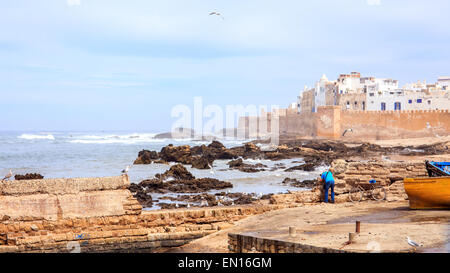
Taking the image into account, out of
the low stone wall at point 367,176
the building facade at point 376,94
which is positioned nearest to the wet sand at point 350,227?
the low stone wall at point 367,176

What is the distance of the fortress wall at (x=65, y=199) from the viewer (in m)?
7.98

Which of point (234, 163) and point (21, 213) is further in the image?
point (234, 163)

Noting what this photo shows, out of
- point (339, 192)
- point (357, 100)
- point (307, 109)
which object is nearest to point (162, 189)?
point (339, 192)

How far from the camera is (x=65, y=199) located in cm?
820

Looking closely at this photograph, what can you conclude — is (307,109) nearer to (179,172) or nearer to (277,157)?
(277,157)

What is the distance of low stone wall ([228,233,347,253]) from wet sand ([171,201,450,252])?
5.2 inches

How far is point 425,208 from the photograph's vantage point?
867 cm

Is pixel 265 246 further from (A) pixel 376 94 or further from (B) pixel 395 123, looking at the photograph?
(A) pixel 376 94

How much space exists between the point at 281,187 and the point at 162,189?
4291 mm

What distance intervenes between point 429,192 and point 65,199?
5.99 meters

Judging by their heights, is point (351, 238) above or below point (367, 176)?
below

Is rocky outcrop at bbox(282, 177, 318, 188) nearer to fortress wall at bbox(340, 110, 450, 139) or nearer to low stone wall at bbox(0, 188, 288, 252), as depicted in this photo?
low stone wall at bbox(0, 188, 288, 252)

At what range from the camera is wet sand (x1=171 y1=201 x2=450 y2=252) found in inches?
237

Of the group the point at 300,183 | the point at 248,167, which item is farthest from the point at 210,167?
the point at 300,183
